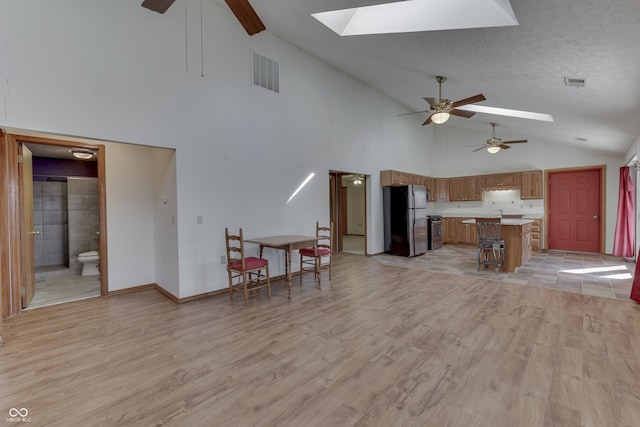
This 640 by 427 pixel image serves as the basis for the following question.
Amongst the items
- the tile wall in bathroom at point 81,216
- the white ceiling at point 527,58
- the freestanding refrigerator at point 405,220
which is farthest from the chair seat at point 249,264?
the freestanding refrigerator at point 405,220

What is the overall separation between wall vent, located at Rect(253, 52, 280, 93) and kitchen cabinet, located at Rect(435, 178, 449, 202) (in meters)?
6.73

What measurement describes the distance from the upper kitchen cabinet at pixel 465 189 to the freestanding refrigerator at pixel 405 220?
2334 mm

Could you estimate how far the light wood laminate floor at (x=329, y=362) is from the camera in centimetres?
179

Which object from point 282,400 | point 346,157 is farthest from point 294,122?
point 282,400

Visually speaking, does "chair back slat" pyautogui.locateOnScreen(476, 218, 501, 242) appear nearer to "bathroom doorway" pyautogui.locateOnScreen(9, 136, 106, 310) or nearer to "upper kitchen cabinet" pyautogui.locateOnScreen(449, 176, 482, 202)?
"upper kitchen cabinet" pyautogui.locateOnScreen(449, 176, 482, 202)

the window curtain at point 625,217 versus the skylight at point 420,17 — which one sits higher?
the skylight at point 420,17

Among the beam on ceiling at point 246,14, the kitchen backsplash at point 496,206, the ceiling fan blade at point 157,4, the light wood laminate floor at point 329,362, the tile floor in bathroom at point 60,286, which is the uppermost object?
the ceiling fan blade at point 157,4

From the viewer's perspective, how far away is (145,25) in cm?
351

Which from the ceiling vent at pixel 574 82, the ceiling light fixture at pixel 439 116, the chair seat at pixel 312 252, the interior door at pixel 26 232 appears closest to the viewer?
the ceiling vent at pixel 574 82

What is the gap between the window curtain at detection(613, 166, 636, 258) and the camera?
6055mm

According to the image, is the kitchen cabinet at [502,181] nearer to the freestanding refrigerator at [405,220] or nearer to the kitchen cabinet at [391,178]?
the freestanding refrigerator at [405,220]

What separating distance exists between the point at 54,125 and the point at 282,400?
11.3ft

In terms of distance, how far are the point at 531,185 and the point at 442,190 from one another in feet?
7.91

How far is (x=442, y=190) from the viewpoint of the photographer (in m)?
9.47
